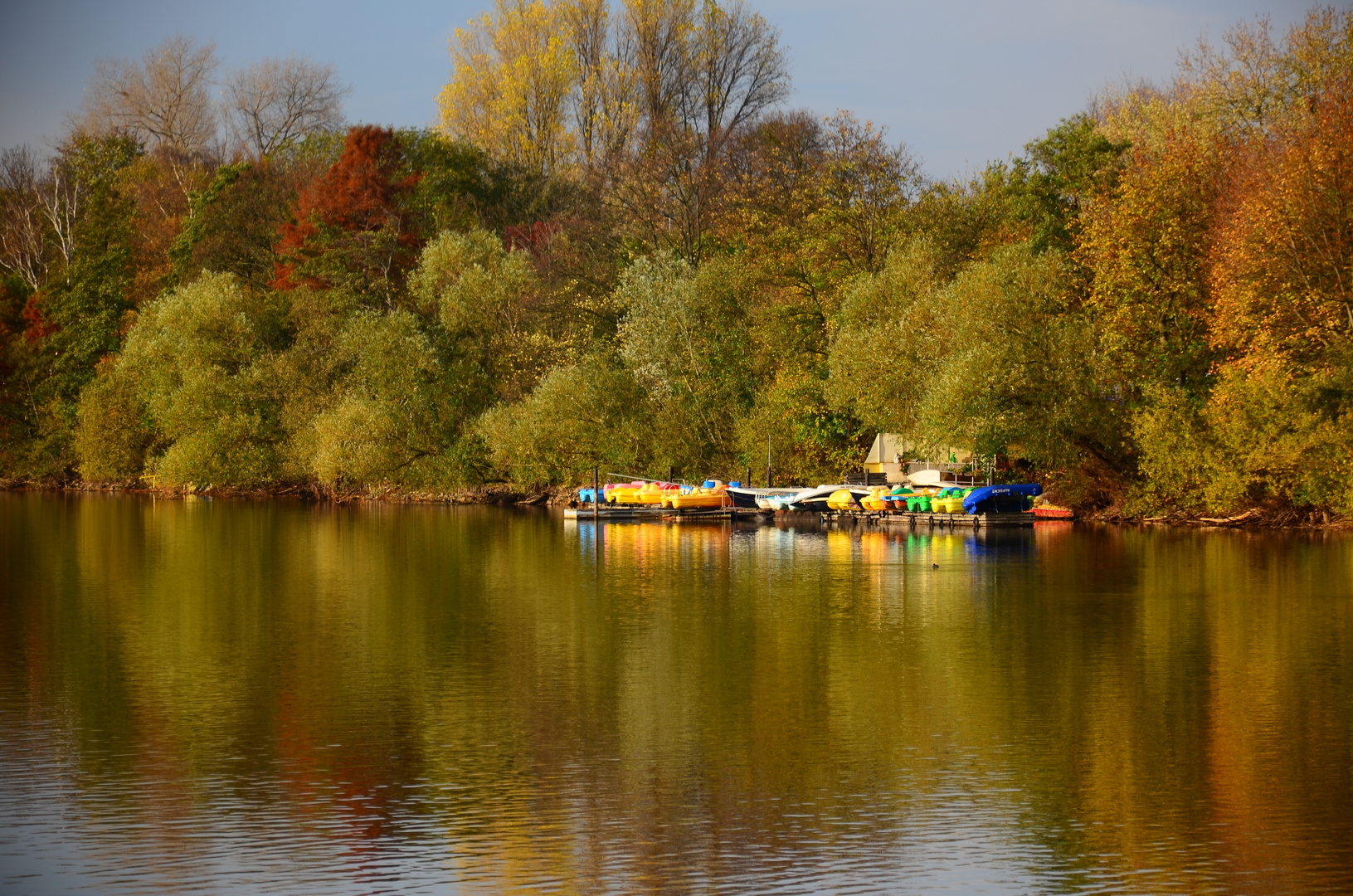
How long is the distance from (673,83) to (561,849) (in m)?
77.4

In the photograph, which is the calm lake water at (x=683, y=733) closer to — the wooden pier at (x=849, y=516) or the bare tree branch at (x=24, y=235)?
the wooden pier at (x=849, y=516)

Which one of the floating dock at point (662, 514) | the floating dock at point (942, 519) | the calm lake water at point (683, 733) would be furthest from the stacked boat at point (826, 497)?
the calm lake water at point (683, 733)

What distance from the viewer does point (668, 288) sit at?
63406 millimetres

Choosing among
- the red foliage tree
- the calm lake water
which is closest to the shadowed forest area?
the red foliage tree

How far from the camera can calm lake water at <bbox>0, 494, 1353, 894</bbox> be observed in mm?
11898

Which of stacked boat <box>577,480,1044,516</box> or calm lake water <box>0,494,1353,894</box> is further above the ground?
stacked boat <box>577,480,1044,516</box>

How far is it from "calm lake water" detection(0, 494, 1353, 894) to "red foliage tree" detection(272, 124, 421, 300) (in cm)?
4905

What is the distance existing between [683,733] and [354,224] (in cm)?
6993

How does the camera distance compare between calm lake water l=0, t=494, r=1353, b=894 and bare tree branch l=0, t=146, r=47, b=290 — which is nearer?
calm lake water l=0, t=494, r=1353, b=894

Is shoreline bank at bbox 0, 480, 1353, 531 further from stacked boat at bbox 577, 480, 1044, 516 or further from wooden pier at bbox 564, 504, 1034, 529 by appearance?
wooden pier at bbox 564, 504, 1034, 529

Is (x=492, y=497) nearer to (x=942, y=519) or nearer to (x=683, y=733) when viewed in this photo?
(x=942, y=519)

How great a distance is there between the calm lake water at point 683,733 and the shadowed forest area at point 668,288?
15.5 m

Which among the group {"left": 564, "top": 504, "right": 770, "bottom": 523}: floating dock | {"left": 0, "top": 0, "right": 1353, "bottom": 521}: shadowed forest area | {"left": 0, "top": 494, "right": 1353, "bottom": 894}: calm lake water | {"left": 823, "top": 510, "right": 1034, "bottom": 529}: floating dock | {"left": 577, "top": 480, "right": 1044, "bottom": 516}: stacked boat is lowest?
{"left": 0, "top": 494, "right": 1353, "bottom": 894}: calm lake water

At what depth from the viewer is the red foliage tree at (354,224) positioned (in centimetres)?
7988
